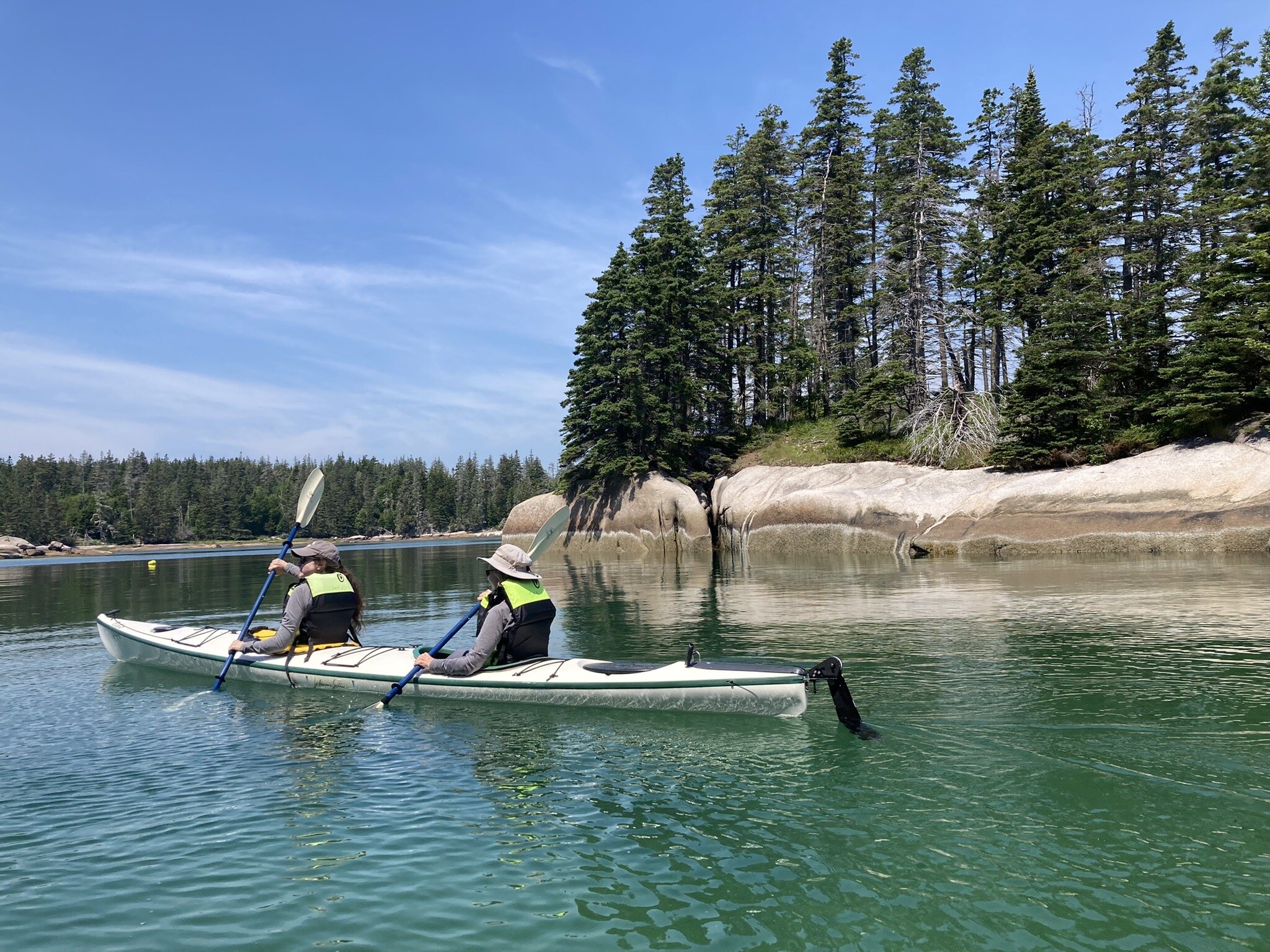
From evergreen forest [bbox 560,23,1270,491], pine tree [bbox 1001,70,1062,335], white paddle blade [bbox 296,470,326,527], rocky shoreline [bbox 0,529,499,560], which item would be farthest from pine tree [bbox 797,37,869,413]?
rocky shoreline [bbox 0,529,499,560]

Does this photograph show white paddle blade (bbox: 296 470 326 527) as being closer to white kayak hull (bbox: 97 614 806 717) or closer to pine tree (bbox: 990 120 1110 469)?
white kayak hull (bbox: 97 614 806 717)

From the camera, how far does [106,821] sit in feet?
20.8

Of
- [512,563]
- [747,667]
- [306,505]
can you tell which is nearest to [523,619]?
[512,563]

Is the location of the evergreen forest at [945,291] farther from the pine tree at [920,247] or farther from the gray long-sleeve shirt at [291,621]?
the gray long-sleeve shirt at [291,621]

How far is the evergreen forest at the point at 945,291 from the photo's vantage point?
27922 millimetres

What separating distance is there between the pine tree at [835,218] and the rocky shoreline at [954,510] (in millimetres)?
10933

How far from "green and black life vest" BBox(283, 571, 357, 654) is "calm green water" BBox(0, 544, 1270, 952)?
0.83 metres

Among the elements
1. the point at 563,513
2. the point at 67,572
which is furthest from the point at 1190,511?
the point at 67,572

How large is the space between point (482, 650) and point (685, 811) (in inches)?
171

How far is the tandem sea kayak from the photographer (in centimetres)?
847

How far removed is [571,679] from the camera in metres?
9.43

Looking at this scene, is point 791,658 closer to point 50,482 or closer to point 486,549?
point 486,549

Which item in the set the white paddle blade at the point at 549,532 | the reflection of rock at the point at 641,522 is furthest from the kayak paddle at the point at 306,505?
the reflection of rock at the point at 641,522

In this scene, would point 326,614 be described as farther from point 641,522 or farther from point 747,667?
point 641,522
